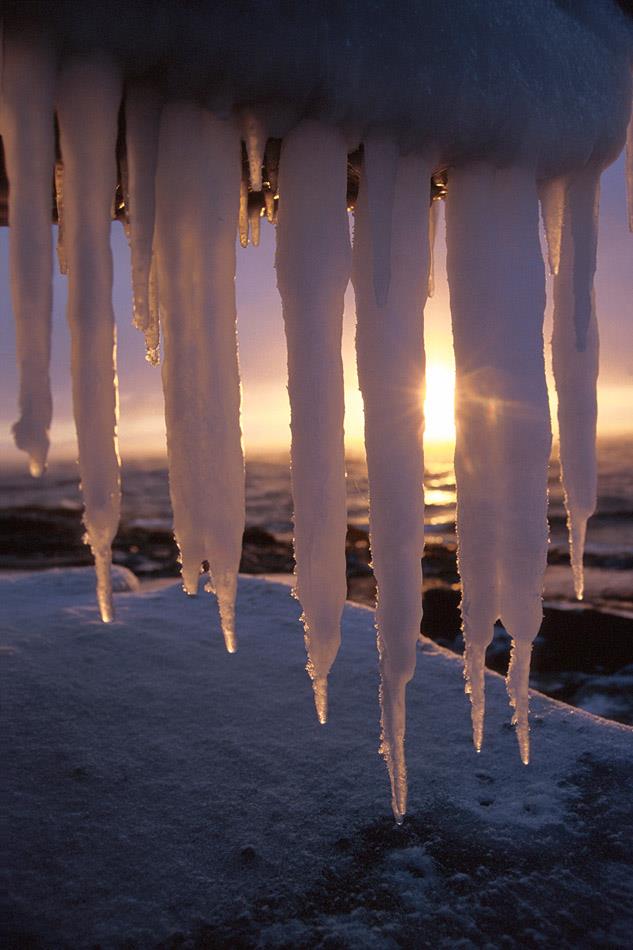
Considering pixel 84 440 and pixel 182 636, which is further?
pixel 182 636

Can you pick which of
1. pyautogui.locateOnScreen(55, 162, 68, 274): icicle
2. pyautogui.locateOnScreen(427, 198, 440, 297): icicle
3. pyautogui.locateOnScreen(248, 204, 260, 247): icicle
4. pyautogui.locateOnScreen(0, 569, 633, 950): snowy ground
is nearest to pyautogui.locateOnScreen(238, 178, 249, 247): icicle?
pyautogui.locateOnScreen(248, 204, 260, 247): icicle

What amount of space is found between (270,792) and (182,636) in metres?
1.79

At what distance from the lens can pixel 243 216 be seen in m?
2.06

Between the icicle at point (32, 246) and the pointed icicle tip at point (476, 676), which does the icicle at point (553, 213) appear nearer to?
the pointed icicle tip at point (476, 676)

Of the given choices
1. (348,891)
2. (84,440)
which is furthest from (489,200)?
(348,891)

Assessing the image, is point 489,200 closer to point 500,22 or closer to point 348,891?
point 500,22

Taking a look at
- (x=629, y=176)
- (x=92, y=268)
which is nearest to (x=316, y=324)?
(x=92, y=268)

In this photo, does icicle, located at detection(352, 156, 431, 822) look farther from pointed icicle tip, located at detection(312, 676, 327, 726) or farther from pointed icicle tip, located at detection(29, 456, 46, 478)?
pointed icicle tip, located at detection(29, 456, 46, 478)

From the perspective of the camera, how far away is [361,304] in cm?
181

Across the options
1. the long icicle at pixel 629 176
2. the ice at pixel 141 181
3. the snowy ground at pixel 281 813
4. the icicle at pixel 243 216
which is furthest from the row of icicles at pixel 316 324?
the long icicle at pixel 629 176

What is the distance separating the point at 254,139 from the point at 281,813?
7.34 ft

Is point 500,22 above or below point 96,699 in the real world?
above

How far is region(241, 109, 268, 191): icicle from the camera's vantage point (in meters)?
1.44

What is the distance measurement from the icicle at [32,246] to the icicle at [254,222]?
0.94 m
